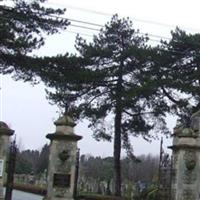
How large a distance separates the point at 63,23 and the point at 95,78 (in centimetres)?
963

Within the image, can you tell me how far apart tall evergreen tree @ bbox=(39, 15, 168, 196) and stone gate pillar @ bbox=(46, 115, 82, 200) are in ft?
60.3

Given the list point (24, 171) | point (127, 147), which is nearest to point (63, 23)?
point (127, 147)

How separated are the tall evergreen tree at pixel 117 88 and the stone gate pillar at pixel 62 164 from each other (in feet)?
60.3

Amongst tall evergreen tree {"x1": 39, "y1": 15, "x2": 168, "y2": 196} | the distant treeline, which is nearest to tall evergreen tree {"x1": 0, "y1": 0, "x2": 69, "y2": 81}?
tall evergreen tree {"x1": 39, "y1": 15, "x2": 168, "y2": 196}

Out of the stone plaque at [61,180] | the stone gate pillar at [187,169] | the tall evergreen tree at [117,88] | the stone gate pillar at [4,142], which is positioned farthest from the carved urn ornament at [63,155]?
the tall evergreen tree at [117,88]

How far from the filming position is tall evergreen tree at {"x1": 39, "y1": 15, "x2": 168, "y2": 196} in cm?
3941

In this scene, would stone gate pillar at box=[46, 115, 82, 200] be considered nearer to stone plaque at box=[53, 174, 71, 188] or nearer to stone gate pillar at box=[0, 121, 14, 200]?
stone plaque at box=[53, 174, 71, 188]

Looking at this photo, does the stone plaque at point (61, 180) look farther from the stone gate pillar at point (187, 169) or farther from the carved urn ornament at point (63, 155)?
the stone gate pillar at point (187, 169)

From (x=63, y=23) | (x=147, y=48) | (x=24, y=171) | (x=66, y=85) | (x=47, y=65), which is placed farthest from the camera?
(x=24, y=171)

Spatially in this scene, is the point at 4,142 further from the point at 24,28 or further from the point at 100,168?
the point at 100,168

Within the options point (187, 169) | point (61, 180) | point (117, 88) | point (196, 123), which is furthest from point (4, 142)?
point (117, 88)

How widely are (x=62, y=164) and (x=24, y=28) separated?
1403cm

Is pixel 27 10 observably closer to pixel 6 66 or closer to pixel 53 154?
pixel 6 66

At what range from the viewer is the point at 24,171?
7256cm
